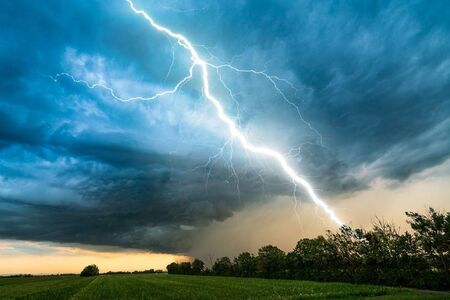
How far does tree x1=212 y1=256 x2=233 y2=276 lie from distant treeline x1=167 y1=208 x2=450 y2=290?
12.9m

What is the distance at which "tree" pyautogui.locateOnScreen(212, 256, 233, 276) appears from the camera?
→ 91925 mm

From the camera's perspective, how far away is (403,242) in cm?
4678

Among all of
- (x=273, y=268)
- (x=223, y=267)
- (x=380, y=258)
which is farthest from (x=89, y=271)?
(x=380, y=258)

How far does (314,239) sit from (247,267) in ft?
60.0

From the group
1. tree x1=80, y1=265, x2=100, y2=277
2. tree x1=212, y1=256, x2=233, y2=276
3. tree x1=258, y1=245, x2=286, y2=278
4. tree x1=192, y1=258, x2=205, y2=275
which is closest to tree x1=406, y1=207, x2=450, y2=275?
tree x1=258, y1=245, x2=286, y2=278

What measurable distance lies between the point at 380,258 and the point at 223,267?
5530cm

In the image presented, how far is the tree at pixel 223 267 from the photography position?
9193cm

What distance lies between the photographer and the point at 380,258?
160ft

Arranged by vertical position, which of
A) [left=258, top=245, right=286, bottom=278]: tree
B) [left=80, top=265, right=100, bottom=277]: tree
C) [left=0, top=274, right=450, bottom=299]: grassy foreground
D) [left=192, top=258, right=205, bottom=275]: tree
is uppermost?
[left=80, top=265, right=100, bottom=277]: tree

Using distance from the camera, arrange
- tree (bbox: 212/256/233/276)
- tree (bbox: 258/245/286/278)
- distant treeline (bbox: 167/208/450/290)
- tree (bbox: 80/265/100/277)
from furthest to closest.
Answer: tree (bbox: 80/265/100/277), tree (bbox: 212/256/233/276), tree (bbox: 258/245/286/278), distant treeline (bbox: 167/208/450/290)

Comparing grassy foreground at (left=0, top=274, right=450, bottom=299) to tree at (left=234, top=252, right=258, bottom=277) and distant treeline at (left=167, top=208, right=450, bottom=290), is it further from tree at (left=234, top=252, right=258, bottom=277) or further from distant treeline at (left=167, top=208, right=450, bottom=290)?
tree at (left=234, top=252, right=258, bottom=277)

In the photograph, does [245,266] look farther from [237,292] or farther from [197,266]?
[237,292]

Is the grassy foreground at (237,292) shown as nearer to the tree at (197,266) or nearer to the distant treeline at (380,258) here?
the distant treeline at (380,258)

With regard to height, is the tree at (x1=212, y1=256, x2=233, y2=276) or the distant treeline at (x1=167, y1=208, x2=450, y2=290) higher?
the tree at (x1=212, y1=256, x2=233, y2=276)
